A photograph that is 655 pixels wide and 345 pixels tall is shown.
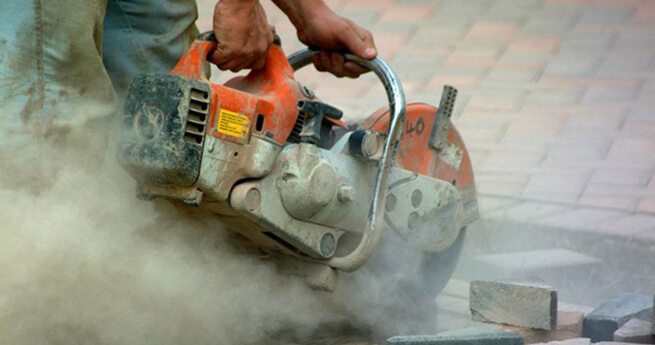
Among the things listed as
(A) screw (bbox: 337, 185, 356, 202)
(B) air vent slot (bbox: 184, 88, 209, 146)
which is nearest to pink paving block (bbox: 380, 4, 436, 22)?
(A) screw (bbox: 337, 185, 356, 202)

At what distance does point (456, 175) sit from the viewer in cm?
321

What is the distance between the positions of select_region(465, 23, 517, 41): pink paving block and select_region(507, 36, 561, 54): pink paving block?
0.11 metres

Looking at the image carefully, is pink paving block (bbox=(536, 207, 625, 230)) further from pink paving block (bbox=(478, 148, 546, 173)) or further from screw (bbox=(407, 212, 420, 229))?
screw (bbox=(407, 212, 420, 229))

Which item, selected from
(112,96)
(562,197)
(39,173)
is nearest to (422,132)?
(112,96)

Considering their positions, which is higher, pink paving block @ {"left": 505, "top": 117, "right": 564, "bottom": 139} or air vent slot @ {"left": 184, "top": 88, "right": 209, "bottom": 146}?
pink paving block @ {"left": 505, "top": 117, "right": 564, "bottom": 139}

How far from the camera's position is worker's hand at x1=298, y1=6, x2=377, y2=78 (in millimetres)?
2842

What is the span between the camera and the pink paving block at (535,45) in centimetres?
626

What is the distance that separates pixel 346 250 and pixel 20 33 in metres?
1.06

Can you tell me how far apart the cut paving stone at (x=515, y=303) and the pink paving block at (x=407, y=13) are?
4.07m

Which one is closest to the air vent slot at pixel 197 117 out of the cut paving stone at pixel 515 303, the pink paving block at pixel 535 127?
the cut paving stone at pixel 515 303

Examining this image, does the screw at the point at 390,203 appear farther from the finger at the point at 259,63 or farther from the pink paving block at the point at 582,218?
the pink paving block at the point at 582,218

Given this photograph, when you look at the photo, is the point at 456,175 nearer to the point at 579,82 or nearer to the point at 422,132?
the point at 422,132

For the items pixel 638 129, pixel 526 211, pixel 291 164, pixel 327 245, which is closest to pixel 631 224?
pixel 526 211

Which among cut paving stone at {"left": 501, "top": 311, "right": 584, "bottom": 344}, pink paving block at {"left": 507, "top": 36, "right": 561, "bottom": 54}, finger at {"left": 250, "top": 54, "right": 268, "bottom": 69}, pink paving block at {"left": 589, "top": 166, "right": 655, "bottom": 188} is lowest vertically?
cut paving stone at {"left": 501, "top": 311, "right": 584, "bottom": 344}
